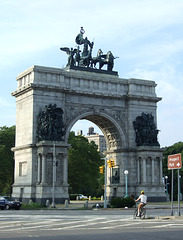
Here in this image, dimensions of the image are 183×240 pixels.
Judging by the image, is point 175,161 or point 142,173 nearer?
point 175,161

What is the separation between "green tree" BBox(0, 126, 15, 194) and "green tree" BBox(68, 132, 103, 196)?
35.0 feet

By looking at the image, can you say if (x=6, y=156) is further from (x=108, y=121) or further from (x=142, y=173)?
(x=142, y=173)

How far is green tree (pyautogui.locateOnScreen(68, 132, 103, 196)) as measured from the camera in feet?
252

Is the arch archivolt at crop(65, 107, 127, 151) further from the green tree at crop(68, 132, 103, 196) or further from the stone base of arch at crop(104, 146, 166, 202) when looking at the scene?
the green tree at crop(68, 132, 103, 196)

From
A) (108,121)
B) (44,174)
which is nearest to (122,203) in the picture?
(44,174)

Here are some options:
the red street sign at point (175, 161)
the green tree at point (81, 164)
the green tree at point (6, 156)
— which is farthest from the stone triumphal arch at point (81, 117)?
the red street sign at point (175, 161)

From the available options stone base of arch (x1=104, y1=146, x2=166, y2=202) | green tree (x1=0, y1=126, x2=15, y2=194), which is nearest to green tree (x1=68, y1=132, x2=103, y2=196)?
green tree (x1=0, y1=126, x2=15, y2=194)

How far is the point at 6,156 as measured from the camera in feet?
233

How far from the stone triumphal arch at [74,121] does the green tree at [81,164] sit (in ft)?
52.7

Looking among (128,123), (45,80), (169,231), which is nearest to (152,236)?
(169,231)

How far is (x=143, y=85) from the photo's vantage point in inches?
2400

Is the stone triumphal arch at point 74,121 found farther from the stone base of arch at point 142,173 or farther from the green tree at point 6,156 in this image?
the green tree at point 6,156

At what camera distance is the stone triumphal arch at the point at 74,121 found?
168ft

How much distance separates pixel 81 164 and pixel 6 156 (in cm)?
1436
